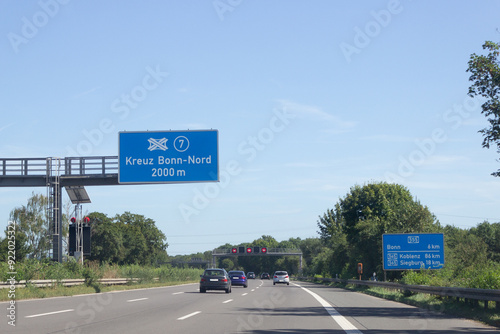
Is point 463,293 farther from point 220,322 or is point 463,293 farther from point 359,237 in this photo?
point 359,237

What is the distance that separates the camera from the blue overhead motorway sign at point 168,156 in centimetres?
2794

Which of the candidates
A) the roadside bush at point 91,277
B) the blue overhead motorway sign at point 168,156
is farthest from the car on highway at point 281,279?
the blue overhead motorway sign at point 168,156

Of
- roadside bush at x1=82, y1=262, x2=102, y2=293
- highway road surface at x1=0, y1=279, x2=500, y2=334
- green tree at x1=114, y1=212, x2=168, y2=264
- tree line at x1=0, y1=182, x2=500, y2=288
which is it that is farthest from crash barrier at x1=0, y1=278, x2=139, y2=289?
green tree at x1=114, y1=212, x2=168, y2=264

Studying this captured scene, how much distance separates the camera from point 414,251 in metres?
32.4

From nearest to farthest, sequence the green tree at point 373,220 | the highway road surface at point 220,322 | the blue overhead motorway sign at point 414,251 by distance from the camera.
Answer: the highway road surface at point 220,322, the blue overhead motorway sign at point 414,251, the green tree at point 373,220

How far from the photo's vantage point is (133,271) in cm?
4569

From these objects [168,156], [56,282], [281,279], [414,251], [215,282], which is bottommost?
[281,279]

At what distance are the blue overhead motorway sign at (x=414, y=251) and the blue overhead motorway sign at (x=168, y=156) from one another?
11802 millimetres

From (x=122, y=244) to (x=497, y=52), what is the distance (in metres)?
86.6

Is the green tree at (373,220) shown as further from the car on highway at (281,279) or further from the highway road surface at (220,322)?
the highway road surface at (220,322)

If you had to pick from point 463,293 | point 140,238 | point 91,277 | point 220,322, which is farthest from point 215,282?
point 140,238

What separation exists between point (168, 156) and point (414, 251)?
15.1 meters

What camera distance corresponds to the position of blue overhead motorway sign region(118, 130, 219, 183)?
91.7 feet

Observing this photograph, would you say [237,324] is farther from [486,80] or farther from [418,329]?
[486,80]
